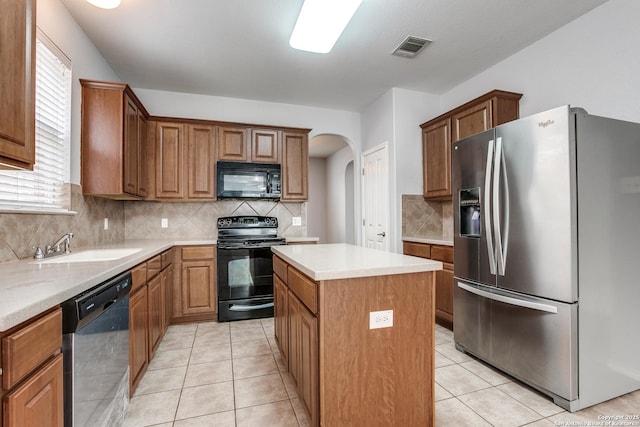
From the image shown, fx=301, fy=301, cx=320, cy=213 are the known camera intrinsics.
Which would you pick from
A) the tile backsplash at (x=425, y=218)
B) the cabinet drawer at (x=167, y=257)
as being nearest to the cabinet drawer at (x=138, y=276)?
the cabinet drawer at (x=167, y=257)

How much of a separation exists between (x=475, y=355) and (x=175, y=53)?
3.83 m

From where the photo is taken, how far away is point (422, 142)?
12.8 feet

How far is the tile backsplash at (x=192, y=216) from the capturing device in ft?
12.1

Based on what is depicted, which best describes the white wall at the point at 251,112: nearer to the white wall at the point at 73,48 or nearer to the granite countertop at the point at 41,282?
the white wall at the point at 73,48

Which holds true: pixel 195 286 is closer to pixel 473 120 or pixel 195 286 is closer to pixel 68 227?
pixel 68 227

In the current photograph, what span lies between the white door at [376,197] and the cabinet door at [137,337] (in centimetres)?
274

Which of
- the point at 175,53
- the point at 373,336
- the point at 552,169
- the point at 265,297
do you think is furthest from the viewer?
the point at 265,297

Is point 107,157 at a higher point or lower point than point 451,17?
lower

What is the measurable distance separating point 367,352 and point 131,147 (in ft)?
9.18

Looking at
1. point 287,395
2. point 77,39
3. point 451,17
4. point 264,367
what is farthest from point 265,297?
point 451,17

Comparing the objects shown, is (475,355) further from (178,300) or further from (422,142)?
(178,300)

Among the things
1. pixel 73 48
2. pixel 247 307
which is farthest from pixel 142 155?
pixel 247 307

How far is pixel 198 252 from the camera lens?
3344mm

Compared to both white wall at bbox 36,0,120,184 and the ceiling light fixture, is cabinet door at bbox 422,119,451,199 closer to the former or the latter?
the ceiling light fixture
